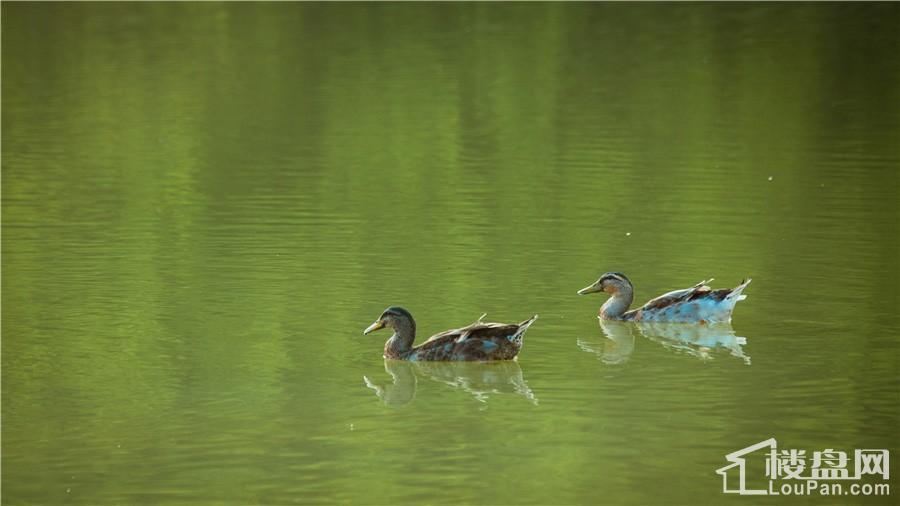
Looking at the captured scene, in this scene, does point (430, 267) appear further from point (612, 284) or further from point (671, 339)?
point (671, 339)

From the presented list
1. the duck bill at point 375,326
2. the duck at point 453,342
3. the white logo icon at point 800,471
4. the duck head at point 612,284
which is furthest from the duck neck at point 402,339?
the white logo icon at point 800,471

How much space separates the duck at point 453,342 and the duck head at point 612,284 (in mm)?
1758

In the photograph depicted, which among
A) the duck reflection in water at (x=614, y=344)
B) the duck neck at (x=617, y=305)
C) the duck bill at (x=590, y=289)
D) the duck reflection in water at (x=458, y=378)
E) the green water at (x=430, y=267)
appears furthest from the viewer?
the duck bill at (x=590, y=289)

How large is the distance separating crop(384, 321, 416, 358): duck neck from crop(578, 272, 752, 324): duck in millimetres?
2110

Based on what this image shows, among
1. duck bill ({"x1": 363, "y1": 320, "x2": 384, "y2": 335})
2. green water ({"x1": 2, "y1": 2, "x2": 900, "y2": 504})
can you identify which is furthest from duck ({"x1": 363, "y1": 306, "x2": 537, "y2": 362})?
green water ({"x1": 2, "y1": 2, "x2": 900, "y2": 504})

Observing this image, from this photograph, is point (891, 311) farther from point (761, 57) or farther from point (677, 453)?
point (761, 57)

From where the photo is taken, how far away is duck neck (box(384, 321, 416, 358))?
11.7 meters

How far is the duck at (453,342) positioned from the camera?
11.5 metres

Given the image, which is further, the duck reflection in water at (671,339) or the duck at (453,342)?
the duck reflection in water at (671,339)

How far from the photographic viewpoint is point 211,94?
2841 centimetres

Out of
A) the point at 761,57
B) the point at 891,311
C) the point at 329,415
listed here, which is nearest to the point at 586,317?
the point at 891,311

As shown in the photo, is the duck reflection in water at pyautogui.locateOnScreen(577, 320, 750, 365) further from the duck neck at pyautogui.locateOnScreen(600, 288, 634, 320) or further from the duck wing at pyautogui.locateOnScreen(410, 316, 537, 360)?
the duck wing at pyautogui.locateOnScreen(410, 316, 537, 360)

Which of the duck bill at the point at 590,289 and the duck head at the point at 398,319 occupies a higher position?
the duck bill at the point at 590,289

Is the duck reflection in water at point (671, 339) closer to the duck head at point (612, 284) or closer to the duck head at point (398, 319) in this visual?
the duck head at point (612, 284)
